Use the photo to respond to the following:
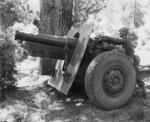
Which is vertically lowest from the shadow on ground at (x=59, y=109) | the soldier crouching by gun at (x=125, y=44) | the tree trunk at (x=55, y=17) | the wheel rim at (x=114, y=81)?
the shadow on ground at (x=59, y=109)

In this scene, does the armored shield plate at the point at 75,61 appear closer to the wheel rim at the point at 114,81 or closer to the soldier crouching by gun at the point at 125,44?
the soldier crouching by gun at the point at 125,44

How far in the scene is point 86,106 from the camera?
4797mm

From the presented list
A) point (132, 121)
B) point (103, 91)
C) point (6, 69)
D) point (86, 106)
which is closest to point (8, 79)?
point (6, 69)

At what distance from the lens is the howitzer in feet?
14.3

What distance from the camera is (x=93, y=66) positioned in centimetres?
433

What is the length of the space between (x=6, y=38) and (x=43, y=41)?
1.26 meters

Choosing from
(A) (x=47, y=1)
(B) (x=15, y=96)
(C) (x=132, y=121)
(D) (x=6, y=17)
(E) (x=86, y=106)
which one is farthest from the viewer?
(D) (x=6, y=17)

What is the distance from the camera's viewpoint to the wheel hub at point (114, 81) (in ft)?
14.8

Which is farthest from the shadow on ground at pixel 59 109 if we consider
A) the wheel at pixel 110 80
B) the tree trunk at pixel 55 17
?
the tree trunk at pixel 55 17

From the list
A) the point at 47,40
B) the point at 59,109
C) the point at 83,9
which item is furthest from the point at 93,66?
the point at 83,9

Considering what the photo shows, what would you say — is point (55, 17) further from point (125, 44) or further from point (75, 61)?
point (125, 44)

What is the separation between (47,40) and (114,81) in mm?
1577

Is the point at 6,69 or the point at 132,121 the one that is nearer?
the point at 132,121

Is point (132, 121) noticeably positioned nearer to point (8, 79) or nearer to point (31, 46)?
point (31, 46)
